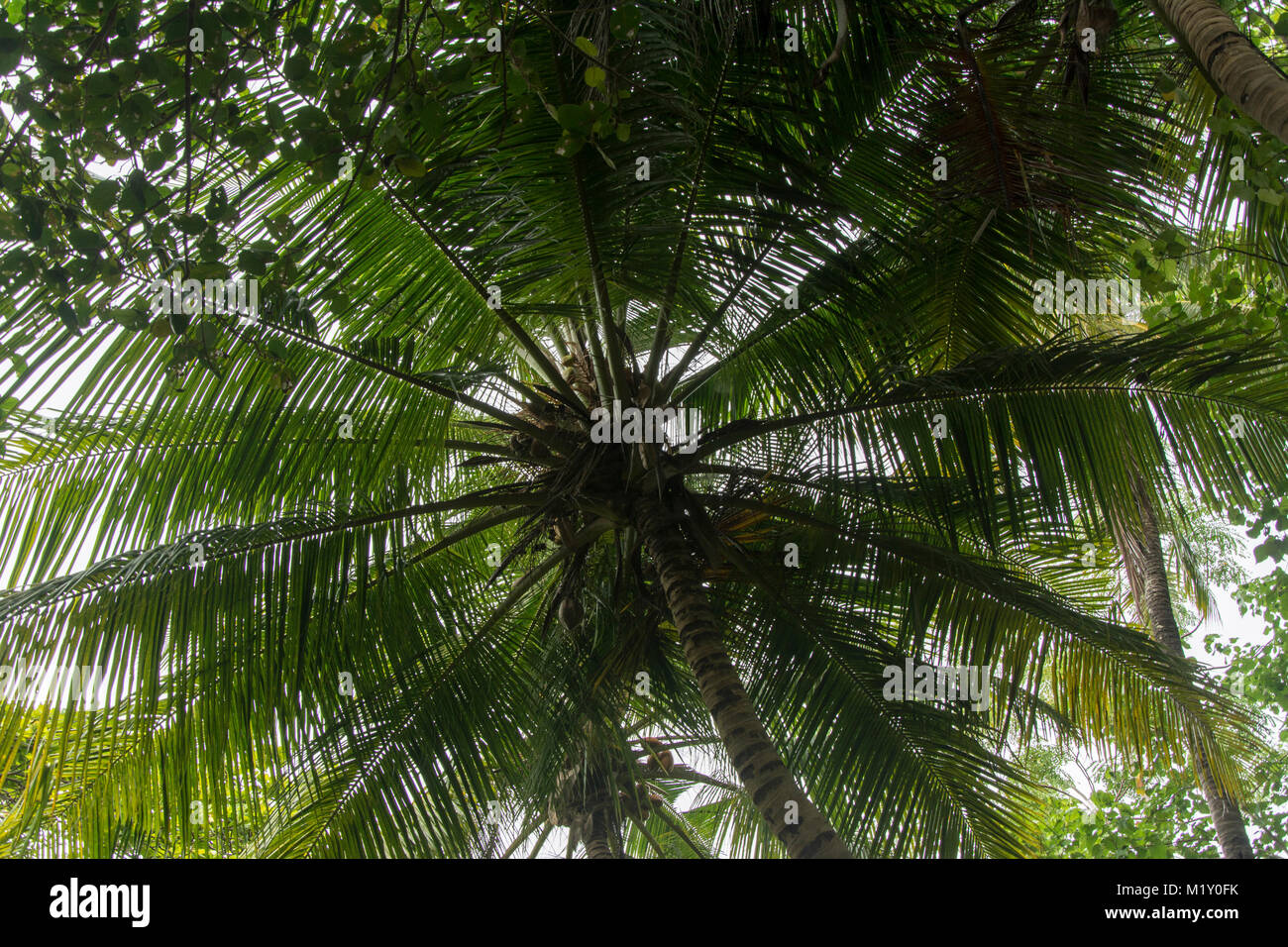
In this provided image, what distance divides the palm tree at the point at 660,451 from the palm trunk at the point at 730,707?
0.02 meters

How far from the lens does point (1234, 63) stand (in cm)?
234

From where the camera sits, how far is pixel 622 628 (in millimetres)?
5508

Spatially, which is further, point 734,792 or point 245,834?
point 734,792

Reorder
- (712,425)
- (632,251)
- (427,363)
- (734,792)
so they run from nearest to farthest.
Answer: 1. (632,251)
2. (427,363)
3. (712,425)
4. (734,792)

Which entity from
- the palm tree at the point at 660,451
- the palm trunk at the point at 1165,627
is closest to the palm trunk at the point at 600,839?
the palm tree at the point at 660,451

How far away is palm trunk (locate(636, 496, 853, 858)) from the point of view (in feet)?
12.1

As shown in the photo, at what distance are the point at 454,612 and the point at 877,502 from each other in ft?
8.00

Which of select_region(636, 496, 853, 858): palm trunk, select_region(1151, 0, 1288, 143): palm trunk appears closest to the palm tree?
select_region(636, 496, 853, 858): palm trunk

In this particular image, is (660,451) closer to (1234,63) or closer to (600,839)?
(1234,63)

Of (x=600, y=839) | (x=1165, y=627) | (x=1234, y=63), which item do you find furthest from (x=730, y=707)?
(x=1165, y=627)

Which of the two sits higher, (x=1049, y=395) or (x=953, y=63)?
(x=953, y=63)

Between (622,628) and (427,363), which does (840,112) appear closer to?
(427,363)
